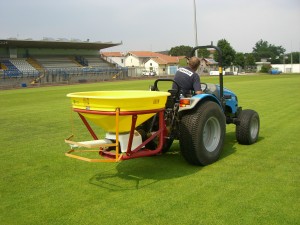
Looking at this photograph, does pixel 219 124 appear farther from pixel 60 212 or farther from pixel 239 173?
pixel 60 212

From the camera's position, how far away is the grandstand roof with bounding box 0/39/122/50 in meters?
51.1

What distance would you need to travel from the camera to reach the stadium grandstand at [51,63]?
1808 inches

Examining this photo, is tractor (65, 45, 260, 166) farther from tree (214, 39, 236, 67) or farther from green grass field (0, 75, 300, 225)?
tree (214, 39, 236, 67)

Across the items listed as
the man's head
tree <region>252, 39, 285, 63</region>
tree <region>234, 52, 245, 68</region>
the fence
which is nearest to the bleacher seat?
the fence

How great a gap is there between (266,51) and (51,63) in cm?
11816

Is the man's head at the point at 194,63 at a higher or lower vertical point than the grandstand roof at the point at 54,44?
lower

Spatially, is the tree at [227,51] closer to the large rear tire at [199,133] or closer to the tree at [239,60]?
the tree at [239,60]

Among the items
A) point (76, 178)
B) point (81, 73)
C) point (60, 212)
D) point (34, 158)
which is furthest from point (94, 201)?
point (81, 73)

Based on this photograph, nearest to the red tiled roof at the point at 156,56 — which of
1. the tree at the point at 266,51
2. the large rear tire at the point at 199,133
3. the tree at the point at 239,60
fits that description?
the tree at the point at 239,60

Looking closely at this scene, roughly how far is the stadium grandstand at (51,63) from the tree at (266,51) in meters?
96.6

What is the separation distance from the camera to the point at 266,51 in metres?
153

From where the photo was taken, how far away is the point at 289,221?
349 centimetres

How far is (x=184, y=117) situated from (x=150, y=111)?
96cm

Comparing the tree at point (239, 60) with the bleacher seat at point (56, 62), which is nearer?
the bleacher seat at point (56, 62)
